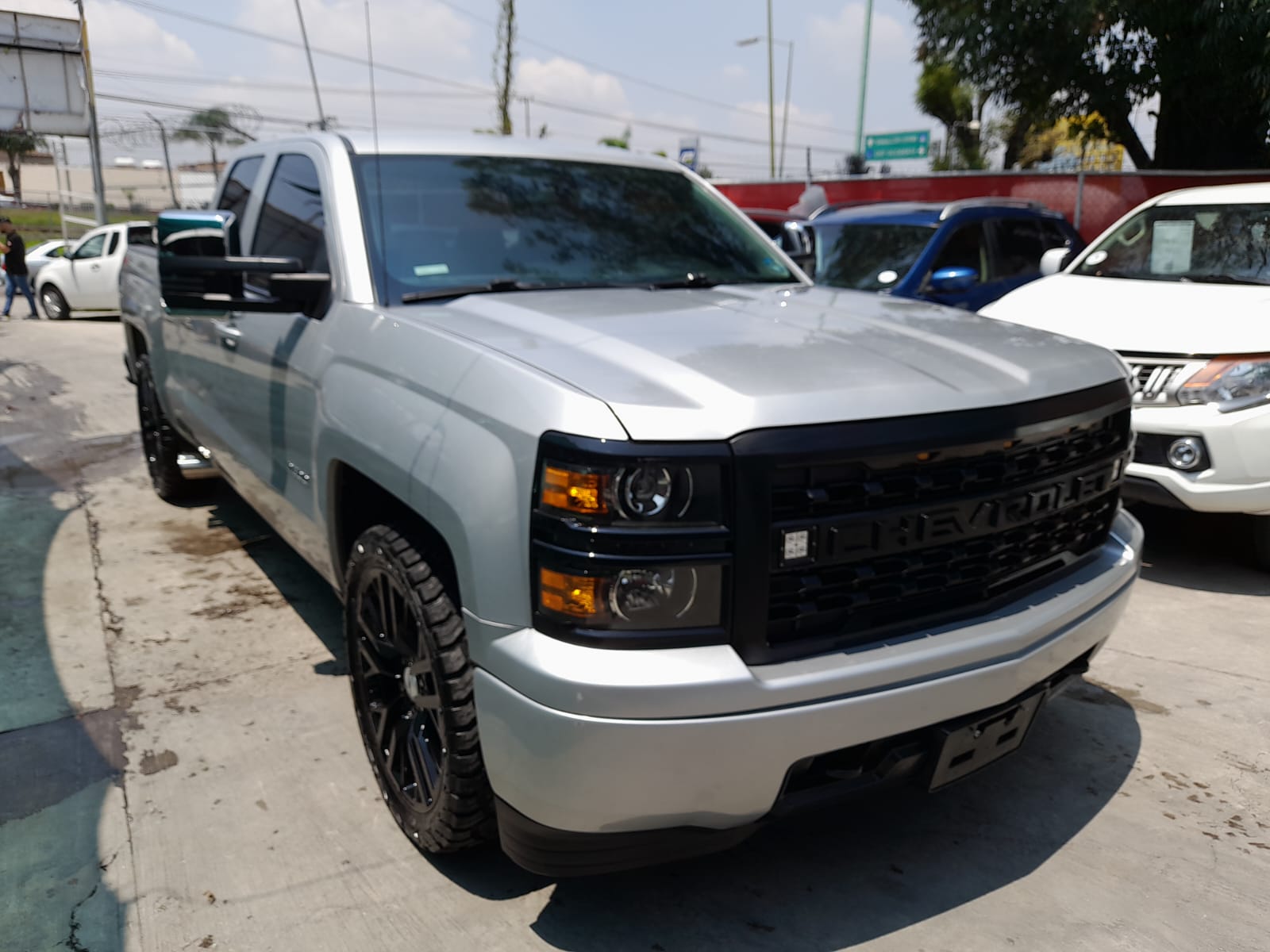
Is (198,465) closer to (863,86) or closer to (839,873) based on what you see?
(839,873)

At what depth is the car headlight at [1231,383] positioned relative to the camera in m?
4.46

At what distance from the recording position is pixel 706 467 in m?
1.99

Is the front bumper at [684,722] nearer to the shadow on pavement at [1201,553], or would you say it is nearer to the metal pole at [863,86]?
the shadow on pavement at [1201,553]

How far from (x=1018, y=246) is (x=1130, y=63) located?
201 inches

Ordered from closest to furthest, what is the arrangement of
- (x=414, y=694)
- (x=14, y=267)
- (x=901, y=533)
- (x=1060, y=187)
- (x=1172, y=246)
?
1. (x=901, y=533)
2. (x=414, y=694)
3. (x=1172, y=246)
4. (x=1060, y=187)
5. (x=14, y=267)

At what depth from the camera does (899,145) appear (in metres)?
34.6

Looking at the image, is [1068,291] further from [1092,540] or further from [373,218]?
[373,218]

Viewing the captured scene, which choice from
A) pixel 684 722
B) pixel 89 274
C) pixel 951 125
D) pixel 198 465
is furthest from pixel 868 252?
pixel 951 125

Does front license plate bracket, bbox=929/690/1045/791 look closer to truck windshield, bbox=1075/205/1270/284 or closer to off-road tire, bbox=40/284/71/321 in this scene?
truck windshield, bbox=1075/205/1270/284

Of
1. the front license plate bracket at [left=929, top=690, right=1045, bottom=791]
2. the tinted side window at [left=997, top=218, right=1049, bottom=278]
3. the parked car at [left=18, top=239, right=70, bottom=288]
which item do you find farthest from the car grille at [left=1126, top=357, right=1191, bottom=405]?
the parked car at [left=18, top=239, right=70, bottom=288]

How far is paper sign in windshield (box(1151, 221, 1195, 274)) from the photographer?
5.90 metres

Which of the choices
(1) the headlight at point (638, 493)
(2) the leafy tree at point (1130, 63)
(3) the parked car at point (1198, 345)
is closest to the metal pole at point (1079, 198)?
(2) the leafy tree at point (1130, 63)

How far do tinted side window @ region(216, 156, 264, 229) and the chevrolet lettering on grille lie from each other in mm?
3097

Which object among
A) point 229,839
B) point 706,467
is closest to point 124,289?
point 229,839
